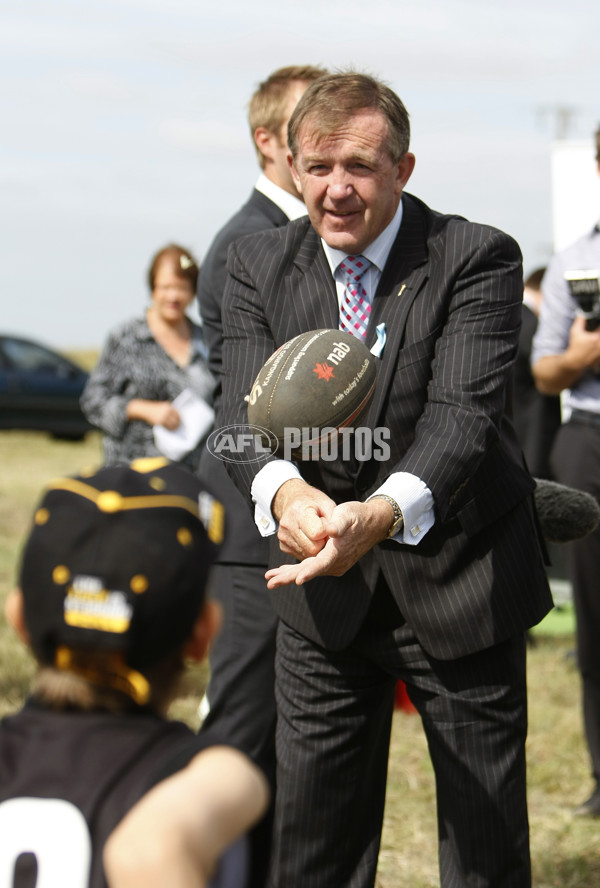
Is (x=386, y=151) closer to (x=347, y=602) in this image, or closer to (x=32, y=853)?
(x=347, y=602)

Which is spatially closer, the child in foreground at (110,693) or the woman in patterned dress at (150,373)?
the child in foreground at (110,693)

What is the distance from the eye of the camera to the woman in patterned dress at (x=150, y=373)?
667 centimetres

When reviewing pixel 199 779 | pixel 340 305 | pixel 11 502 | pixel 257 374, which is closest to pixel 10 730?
pixel 199 779

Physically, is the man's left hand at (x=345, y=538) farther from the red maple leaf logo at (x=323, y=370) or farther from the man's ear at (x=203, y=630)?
the man's ear at (x=203, y=630)

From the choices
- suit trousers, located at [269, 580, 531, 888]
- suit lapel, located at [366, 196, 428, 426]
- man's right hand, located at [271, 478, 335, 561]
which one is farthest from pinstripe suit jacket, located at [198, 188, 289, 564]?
man's right hand, located at [271, 478, 335, 561]

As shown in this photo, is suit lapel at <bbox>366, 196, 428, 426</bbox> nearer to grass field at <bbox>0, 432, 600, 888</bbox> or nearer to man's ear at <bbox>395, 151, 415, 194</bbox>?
man's ear at <bbox>395, 151, 415, 194</bbox>

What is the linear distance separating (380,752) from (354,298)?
4.25 feet

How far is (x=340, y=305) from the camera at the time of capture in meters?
3.09

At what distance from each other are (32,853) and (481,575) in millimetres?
1564

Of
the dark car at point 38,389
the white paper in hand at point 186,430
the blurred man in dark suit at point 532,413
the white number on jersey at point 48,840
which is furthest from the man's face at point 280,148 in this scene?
the dark car at point 38,389

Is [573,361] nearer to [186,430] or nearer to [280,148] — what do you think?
[280,148]

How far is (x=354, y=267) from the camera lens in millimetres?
3096

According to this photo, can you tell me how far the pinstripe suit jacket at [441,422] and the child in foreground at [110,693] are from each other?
3.72 ft

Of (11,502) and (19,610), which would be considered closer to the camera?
(19,610)
